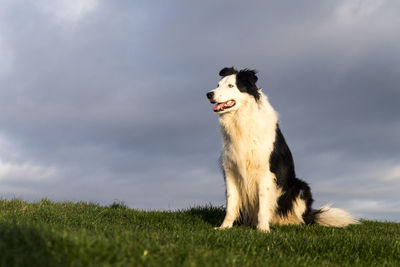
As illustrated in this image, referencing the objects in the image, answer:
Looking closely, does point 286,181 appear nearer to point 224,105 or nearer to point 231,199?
point 231,199

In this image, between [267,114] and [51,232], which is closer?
[51,232]

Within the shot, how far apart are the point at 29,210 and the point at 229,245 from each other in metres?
6.01

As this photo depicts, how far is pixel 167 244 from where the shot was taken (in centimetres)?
465

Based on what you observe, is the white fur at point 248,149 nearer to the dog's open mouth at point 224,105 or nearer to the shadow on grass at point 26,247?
the dog's open mouth at point 224,105

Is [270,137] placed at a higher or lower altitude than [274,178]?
higher

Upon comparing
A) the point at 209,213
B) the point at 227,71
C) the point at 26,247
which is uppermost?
the point at 227,71

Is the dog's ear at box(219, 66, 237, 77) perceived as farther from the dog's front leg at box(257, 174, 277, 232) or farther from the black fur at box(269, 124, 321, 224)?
the dog's front leg at box(257, 174, 277, 232)

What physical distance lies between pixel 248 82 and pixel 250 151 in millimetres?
1314

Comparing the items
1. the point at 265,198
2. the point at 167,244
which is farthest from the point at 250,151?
the point at 167,244

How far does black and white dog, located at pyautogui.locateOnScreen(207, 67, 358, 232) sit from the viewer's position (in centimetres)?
750

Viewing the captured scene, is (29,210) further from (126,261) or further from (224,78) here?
(126,261)

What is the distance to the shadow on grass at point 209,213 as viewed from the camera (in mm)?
9298

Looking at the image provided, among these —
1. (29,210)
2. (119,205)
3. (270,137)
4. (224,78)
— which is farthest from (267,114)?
(29,210)

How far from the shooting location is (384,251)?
6.33 meters
